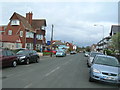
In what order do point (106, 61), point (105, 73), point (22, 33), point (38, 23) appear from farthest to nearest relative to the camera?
point (38, 23), point (22, 33), point (106, 61), point (105, 73)

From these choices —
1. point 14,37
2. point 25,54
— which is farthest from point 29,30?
point 25,54

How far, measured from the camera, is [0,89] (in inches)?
261

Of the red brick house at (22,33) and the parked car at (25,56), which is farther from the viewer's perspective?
the red brick house at (22,33)

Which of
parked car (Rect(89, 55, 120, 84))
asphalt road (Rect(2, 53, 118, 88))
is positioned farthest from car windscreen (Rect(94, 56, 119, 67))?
asphalt road (Rect(2, 53, 118, 88))

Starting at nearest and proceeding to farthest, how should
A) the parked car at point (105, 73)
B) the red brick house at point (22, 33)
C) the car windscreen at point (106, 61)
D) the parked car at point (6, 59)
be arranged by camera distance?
the parked car at point (105, 73) < the car windscreen at point (106, 61) < the parked car at point (6, 59) < the red brick house at point (22, 33)

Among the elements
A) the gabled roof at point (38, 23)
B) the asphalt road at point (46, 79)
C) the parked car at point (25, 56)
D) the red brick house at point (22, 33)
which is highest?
the gabled roof at point (38, 23)

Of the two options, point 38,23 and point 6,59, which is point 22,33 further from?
point 6,59

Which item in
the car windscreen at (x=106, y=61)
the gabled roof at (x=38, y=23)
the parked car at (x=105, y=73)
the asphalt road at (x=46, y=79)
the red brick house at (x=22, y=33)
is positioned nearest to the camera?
the asphalt road at (x=46, y=79)

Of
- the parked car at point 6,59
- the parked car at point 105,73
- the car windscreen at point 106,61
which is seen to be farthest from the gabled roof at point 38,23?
the parked car at point 105,73

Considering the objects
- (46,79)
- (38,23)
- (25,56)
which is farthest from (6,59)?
(38,23)

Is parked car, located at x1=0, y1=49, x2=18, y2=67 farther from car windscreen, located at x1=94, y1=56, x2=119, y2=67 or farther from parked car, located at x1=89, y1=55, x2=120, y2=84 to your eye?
parked car, located at x1=89, y1=55, x2=120, y2=84

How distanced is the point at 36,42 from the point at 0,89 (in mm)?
38885

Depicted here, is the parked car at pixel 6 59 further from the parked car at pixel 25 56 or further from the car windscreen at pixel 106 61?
the car windscreen at pixel 106 61

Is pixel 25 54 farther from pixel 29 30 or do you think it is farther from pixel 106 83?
pixel 29 30
